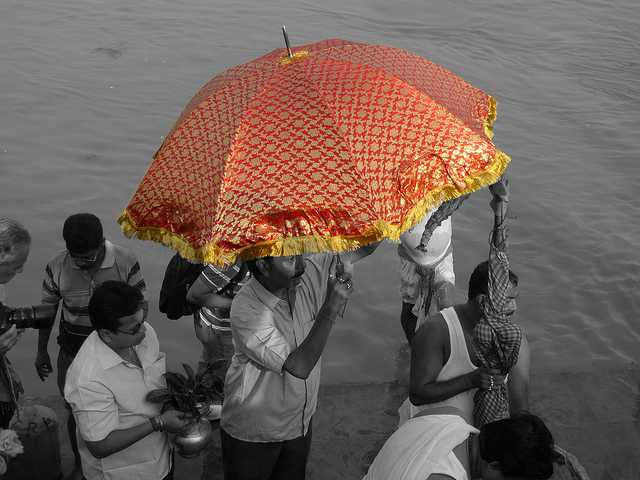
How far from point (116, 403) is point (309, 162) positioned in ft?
4.88

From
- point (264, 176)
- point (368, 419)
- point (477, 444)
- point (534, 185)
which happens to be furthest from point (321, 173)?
point (534, 185)

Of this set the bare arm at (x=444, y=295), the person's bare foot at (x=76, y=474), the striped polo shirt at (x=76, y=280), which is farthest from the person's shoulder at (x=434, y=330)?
the person's bare foot at (x=76, y=474)

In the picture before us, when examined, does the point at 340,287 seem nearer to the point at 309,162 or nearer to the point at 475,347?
the point at 309,162

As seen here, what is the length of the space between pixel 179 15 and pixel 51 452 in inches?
434

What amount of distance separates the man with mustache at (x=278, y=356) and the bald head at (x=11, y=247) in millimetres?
1207

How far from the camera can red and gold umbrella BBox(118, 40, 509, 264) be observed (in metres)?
2.85

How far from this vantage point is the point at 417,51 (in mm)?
12914

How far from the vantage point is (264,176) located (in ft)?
9.55

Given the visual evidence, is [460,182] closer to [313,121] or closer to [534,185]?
[313,121]

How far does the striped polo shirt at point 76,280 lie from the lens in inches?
171

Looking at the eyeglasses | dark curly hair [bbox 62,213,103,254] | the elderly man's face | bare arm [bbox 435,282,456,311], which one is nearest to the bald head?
the elderly man's face

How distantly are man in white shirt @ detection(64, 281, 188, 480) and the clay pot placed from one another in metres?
0.10

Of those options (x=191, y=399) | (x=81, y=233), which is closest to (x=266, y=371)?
(x=191, y=399)

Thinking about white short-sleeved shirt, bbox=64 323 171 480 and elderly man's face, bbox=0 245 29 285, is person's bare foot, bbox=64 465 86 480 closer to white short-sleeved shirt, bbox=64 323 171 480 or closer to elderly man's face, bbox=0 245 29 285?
white short-sleeved shirt, bbox=64 323 171 480
